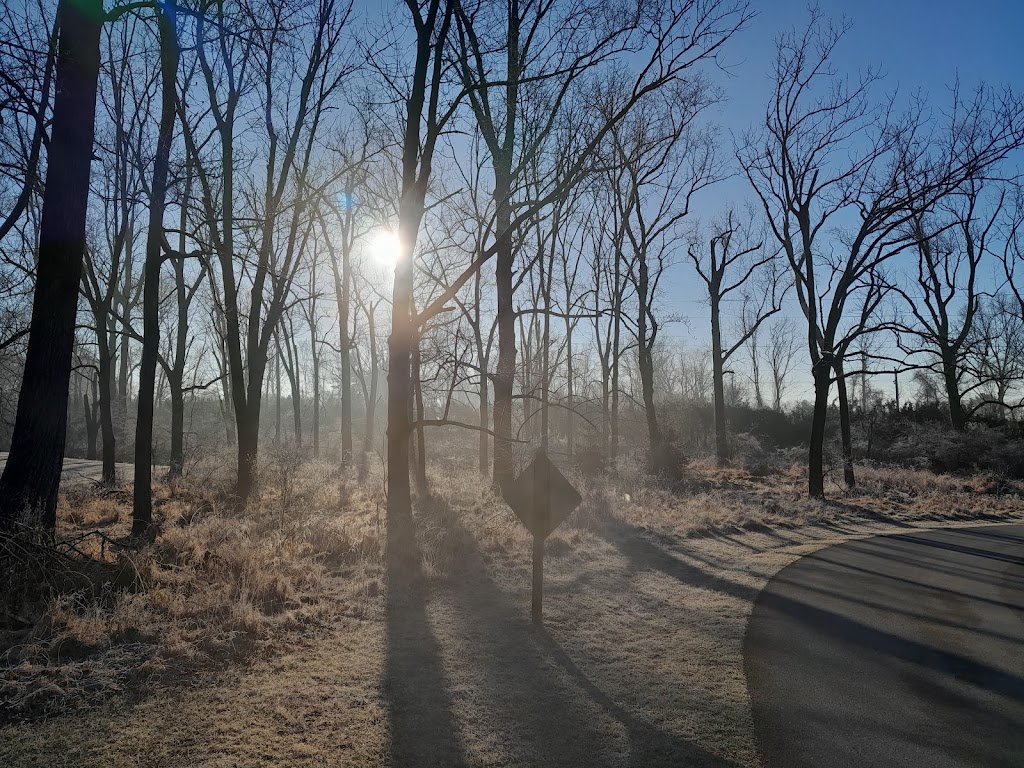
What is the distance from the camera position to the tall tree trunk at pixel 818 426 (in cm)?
1742

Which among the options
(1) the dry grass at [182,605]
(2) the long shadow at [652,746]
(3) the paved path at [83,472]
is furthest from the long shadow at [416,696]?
(3) the paved path at [83,472]

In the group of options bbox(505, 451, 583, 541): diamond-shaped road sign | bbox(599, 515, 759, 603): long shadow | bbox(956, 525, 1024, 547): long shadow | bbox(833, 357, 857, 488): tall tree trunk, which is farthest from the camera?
bbox(833, 357, 857, 488): tall tree trunk

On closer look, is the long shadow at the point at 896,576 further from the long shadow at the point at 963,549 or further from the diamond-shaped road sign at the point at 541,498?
the diamond-shaped road sign at the point at 541,498

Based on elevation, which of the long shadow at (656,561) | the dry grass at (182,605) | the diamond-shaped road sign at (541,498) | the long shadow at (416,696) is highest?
the diamond-shaped road sign at (541,498)

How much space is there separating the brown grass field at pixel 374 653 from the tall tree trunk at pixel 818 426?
27.6 feet

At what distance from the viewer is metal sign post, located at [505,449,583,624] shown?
5.71 meters

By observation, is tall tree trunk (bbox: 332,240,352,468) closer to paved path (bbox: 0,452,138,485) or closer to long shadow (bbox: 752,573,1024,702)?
paved path (bbox: 0,452,138,485)

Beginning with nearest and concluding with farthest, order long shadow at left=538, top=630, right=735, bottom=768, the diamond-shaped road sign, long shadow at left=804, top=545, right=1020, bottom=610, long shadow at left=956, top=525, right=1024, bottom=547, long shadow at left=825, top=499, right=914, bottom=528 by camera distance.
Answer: long shadow at left=538, top=630, right=735, bottom=768, the diamond-shaped road sign, long shadow at left=804, top=545, right=1020, bottom=610, long shadow at left=956, top=525, right=1024, bottom=547, long shadow at left=825, top=499, right=914, bottom=528

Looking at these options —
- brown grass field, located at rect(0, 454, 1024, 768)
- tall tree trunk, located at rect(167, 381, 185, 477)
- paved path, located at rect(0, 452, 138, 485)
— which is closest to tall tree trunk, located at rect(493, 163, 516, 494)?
brown grass field, located at rect(0, 454, 1024, 768)

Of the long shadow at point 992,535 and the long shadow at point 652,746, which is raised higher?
the long shadow at point 652,746

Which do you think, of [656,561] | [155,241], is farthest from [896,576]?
[155,241]

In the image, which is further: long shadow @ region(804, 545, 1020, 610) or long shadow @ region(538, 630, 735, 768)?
long shadow @ region(804, 545, 1020, 610)

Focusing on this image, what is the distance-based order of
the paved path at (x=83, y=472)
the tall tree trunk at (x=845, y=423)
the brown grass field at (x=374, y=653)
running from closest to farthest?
1. the brown grass field at (x=374, y=653)
2. the paved path at (x=83, y=472)
3. the tall tree trunk at (x=845, y=423)

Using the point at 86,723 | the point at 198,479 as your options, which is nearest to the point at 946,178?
the point at 86,723
